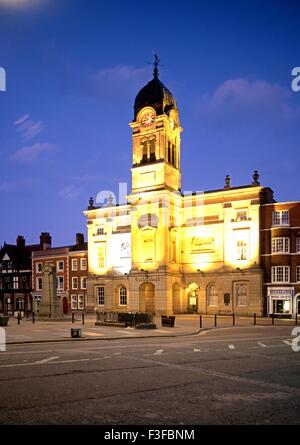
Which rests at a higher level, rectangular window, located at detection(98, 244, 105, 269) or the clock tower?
the clock tower

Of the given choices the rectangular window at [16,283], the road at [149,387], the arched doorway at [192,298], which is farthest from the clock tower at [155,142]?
the road at [149,387]

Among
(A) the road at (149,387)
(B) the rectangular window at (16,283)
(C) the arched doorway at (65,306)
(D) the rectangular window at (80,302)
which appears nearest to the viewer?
(A) the road at (149,387)

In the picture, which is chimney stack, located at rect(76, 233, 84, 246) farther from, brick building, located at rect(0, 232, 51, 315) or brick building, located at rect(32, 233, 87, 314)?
brick building, located at rect(0, 232, 51, 315)

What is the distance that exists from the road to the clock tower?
3959 centimetres

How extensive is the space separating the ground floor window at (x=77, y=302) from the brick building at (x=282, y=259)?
91.9 feet

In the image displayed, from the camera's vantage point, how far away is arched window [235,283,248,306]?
168 feet

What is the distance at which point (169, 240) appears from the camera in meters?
53.8

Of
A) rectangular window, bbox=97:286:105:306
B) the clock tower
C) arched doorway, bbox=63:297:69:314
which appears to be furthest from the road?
arched doorway, bbox=63:297:69:314

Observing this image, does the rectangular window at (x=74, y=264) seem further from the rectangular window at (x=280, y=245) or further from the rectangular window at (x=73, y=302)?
the rectangular window at (x=280, y=245)

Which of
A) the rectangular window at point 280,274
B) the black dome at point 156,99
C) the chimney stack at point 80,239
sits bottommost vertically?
the rectangular window at point 280,274

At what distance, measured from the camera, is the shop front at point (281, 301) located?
48344 millimetres

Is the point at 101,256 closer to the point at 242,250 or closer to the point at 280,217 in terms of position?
the point at 242,250
